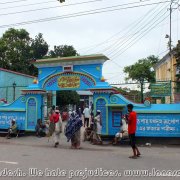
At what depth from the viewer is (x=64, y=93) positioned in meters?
40.1

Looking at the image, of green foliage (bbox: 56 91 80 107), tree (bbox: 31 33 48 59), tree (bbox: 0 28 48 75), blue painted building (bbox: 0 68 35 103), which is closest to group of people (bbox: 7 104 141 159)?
blue painted building (bbox: 0 68 35 103)

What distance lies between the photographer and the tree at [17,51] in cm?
3852

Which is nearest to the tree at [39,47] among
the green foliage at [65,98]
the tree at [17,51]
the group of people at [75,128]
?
the tree at [17,51]

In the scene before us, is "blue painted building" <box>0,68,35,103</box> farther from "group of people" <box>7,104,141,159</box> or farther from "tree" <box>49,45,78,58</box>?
"tree" <box>49,45,78,58</box>

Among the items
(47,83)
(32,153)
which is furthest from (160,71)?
(32,153)

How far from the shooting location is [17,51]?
130 ft

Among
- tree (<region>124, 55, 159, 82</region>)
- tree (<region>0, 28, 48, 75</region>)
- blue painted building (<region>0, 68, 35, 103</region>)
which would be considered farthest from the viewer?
tree (<region>124, 55, 159, 82</region>)

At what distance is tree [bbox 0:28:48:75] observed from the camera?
38.5m

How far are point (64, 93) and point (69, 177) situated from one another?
32532mm

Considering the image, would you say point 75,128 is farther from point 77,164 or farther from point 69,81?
point 77,164

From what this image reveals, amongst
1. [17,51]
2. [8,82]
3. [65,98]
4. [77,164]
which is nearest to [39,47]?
[17,51]

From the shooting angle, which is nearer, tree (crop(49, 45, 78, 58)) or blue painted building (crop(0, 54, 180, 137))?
blue painted building (crop(0, 54, 180, 137))

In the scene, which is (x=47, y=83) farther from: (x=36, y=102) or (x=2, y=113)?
(x=2, y=113)

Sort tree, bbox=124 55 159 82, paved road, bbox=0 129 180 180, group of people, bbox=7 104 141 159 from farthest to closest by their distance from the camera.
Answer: tree, bbox=124 55 159 82 → group of people, bbox=7 104 141 159 → paved road, bbox=0 129 180 180
